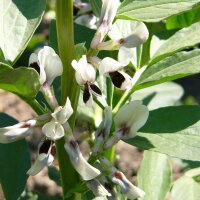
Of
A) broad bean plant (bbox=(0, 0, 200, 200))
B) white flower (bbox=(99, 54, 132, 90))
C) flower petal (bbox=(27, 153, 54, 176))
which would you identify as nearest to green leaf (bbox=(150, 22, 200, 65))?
broad bean plant (bbox=(0, 0, 200, 200))

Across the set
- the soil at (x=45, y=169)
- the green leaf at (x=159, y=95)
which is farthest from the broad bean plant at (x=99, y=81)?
the soil at (x=45, y=169)

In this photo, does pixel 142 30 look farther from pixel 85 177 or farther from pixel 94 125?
pixel 94 125

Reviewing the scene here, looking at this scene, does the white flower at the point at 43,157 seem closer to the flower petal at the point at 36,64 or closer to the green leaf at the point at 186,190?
the flower petal at the point at 36,64

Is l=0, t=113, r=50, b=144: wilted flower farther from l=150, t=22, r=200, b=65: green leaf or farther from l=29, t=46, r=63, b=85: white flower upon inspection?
l=150, t=22, r=200, b=65: green leaf

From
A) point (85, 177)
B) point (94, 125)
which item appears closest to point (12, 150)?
point (94, 125)

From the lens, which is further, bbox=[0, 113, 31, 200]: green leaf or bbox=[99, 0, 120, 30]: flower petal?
bbox=[0, 113, 31, 200]: green leaf

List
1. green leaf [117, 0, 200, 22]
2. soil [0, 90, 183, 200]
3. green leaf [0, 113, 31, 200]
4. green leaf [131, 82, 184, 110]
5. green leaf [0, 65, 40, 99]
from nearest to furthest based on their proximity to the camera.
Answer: green leaf [0, 65, 40, 99], green leaf [117, 0, 200, 22], green leaf [0, 113, 31, 200], green leaf [131, 82, 184, 110], soil [0, 90, 183, 200]
